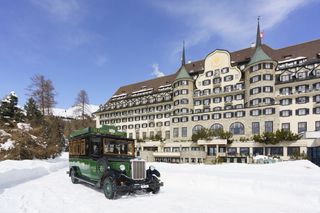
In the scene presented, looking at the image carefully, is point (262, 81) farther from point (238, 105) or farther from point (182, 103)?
point (182, 103)

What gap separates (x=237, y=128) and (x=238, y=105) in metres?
5.07

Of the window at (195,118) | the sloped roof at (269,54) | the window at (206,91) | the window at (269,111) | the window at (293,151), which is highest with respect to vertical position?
the sloped roof at (269,54)

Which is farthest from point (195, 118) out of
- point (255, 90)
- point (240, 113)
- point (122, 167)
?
point (122, 167)

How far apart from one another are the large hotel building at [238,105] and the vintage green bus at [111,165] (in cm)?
3247

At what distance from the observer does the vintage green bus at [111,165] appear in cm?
996

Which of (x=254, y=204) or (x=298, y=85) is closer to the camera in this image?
(x=254, y=204)

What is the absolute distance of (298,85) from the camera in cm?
4062

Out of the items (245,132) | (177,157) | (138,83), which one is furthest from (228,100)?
(138,83)

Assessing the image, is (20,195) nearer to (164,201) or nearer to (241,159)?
(164,201)

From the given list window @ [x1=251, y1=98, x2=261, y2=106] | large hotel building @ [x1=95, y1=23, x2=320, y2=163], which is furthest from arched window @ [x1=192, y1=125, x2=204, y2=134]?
window @ [x1=251, y1=98, x2=261, y2=106]

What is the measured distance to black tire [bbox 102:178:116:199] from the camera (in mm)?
9453

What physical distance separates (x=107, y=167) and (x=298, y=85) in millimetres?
41427

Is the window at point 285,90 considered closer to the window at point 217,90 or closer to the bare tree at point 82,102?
the window at point 217,90

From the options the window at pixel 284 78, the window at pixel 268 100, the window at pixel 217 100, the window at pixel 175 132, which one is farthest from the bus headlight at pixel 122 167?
the window at pixel 175 132
